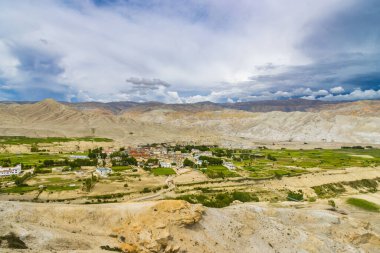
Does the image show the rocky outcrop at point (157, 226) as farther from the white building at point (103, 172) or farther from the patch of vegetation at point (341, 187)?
the patch of vegetation at point (341, 187)

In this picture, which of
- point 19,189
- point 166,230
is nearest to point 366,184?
point 166,230

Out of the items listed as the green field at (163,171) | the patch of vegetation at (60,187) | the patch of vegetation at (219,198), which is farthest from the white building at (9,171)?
the patch of vegetation at (219,198)

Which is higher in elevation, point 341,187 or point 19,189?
point 19,189

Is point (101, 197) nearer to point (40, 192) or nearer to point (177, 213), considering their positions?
point (40, 192)

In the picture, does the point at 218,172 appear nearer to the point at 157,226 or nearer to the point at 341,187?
the point at 341,187

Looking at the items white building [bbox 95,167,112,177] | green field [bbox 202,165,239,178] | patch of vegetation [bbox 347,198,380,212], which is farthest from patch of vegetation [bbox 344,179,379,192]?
white building [bbox 95,167,112,177]

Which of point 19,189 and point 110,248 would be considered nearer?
point 110,248
